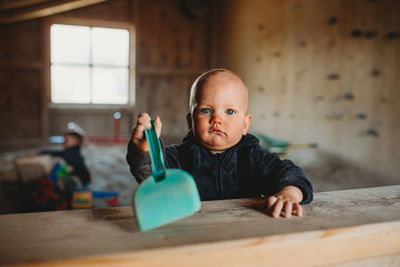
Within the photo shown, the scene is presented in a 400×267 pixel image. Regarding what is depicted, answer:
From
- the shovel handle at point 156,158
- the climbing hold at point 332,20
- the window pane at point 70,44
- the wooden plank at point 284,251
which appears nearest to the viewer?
the wooden plank at point 284,251

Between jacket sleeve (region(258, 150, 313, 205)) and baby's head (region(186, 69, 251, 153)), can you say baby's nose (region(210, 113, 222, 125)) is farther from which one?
jacket sleeve (region(258, 150, 313, 205))

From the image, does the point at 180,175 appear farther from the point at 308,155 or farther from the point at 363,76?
the point at 308,155

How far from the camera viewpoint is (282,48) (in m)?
4.66

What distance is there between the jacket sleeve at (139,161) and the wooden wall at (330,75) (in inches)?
113

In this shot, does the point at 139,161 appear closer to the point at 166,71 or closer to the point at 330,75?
the point at 330,75

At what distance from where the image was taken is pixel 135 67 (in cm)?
664

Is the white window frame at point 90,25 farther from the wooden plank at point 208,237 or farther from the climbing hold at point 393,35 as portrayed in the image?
the wooden plank at point 208,237

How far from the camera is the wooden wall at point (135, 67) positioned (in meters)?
6.04

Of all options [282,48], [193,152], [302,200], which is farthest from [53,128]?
[302,200]

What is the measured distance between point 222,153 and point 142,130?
382mm

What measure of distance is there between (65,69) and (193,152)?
6.00 m

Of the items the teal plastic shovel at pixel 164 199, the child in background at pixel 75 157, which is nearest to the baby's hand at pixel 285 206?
the teal plastic shovel at pixel 164 199

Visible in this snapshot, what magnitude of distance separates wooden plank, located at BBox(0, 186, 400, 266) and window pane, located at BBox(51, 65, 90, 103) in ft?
20.7

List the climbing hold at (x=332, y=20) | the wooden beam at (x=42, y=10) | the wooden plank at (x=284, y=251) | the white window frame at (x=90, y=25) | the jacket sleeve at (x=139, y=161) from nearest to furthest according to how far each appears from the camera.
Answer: the wooden plank at (x=284, y=251) → the jacket sleeve at (x=139, y=161) → the climbing hold at (x=332, y=20) → the wooden beam at (x=42, y=10) → the white window frame at (x=90, y=25)
